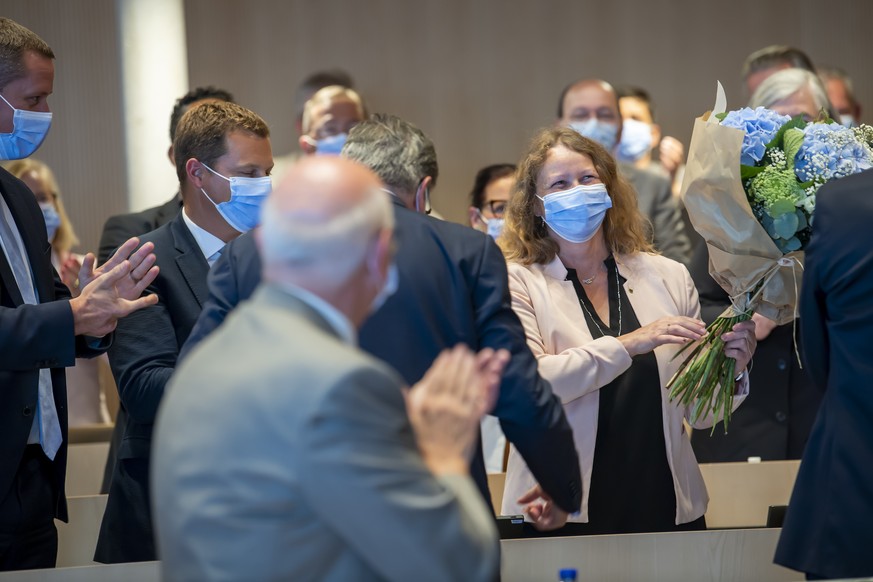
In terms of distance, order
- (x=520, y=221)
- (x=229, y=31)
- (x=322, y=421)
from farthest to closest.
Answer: (x=229, y=31), (x=520, y=221), (x=322, y=421)

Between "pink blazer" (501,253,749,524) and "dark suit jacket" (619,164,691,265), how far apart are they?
155 cm

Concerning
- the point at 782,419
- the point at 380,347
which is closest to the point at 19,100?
the point at 380,347

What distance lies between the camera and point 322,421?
1705mm

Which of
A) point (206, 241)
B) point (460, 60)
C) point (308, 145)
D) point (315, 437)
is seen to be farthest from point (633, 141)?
point (315, 437)

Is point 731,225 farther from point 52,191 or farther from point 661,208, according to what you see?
point 52,191

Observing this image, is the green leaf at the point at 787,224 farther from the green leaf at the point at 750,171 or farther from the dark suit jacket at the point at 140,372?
the dark suit jacket at the point at 140,372

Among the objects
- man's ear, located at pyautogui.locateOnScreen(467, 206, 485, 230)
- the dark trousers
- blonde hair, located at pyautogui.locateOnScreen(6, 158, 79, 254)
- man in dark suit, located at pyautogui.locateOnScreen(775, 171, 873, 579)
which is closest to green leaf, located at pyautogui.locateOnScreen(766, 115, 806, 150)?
man in dark suit, located at pyautogui.locateOnScreen(775, 171, 873, 579)

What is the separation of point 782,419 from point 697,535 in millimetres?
1503

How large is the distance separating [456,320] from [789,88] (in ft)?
8.80

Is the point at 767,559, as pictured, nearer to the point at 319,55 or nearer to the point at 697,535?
the point at 697,535

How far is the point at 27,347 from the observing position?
316cm

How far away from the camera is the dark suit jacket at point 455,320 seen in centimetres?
274

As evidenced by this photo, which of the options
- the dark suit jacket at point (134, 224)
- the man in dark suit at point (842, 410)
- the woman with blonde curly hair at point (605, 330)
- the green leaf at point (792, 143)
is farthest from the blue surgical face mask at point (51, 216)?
the man in dark suit at point (842, 410)

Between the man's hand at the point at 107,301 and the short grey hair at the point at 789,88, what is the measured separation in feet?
9.23
